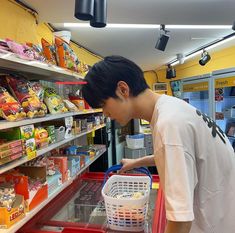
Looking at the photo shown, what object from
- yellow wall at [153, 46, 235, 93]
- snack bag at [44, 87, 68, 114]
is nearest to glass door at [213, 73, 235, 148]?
yellow wall at [153, 46, 235, 93]

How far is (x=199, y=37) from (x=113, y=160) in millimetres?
2528

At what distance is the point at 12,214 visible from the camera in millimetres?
1299

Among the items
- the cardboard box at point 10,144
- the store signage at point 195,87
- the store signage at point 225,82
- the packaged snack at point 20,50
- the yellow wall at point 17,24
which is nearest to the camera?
the cardboard box at point 10,144

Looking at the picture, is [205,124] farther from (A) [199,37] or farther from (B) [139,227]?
(A) [199,37]

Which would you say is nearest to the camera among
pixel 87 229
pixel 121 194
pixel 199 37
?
pixel 87 229

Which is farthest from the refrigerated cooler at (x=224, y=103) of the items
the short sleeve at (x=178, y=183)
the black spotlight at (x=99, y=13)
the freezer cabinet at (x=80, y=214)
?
the short sleeve at (x=178, y=183)

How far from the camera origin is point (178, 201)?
1001 mm

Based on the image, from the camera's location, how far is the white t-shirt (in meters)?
1.00

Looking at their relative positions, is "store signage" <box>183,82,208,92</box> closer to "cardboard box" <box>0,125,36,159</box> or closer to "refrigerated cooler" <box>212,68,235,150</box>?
"refrigerated cooler" <box>212,68,235,150</box>

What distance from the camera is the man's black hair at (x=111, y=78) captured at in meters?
1.20

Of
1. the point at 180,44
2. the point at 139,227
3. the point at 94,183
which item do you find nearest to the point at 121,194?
the point at 139,227

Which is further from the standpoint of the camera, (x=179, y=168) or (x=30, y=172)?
(x=30, y=172)

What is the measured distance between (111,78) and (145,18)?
2.01 m

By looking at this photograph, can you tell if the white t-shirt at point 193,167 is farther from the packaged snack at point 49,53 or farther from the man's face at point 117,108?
the packaged snack at point 49,53
